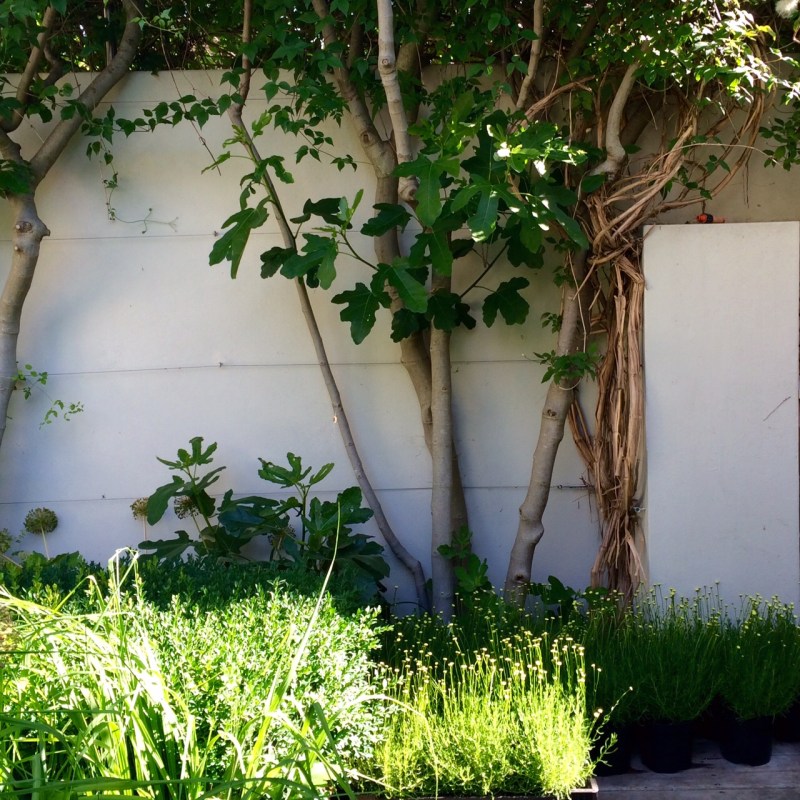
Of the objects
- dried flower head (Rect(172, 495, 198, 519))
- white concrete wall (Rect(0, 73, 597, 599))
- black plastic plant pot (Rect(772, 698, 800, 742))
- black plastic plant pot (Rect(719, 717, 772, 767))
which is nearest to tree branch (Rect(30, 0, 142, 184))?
white concrete wall (Rect(0, 73, 597, 599))

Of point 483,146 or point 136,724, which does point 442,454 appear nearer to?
point 483,146

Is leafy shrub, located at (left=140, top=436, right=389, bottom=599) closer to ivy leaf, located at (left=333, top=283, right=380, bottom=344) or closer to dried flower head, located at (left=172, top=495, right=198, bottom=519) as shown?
dried flower head, located at (left=172, top=495, right=198, bottom=519)

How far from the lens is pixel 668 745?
3129 millimetres

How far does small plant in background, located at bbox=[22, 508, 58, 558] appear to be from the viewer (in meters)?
4.32

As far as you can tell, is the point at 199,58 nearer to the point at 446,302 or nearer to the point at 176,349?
the point at 176,349

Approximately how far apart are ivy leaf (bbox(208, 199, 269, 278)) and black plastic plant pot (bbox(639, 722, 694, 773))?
241cm

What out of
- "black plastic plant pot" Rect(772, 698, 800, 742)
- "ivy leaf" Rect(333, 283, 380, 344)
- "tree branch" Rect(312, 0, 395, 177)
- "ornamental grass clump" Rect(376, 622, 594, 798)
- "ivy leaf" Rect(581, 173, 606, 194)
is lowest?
"black plastic plant pot" Rect(772, 698, 800, 742)

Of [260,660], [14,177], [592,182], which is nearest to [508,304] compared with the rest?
[592,182]

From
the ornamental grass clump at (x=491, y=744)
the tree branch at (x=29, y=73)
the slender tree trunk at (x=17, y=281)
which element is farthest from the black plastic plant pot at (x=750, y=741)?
the tree branch at (x=29, y=73)

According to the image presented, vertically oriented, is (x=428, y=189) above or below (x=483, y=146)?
below

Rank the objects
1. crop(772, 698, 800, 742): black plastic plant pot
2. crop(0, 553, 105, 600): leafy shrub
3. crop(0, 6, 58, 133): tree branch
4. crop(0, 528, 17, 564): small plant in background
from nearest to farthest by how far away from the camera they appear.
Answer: crop(0, 553, 105, 600): leafy shrub, crop(772, 698, 800, 742): black plastic plant pot, crop(0, 6, 58, 133): tree branch, crop(0, 528, 17, 564): small plant in background

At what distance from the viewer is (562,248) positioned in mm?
4000

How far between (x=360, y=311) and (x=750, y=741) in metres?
2.15

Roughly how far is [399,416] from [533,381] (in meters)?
0.65
